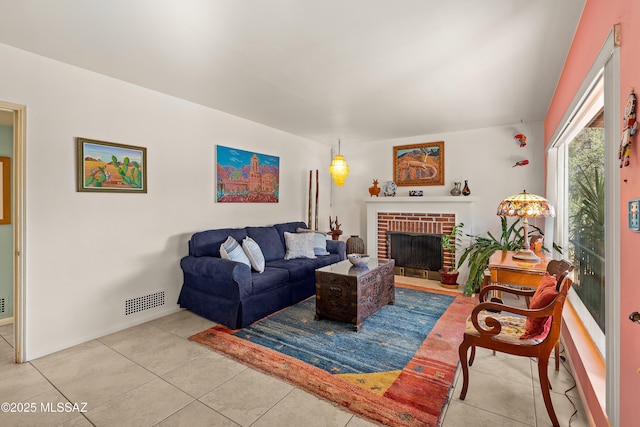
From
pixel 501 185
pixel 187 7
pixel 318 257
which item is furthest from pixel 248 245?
pixel 501 185

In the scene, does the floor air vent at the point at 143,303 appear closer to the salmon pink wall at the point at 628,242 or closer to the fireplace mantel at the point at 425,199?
the fireplace mantel at the point at 425,199

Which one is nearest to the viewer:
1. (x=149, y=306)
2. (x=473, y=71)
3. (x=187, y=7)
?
(x=187, y=7)

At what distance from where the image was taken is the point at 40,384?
7.11ft

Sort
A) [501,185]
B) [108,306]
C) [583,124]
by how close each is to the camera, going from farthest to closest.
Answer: [501,185] < [108,306] < [583,124]

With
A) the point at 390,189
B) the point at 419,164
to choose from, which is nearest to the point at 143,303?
the point at 390,189

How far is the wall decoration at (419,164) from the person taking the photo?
16.9 ft

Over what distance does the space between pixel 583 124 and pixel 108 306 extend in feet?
15.4

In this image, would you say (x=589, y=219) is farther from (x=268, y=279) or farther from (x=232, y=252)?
(x=232, y=252)

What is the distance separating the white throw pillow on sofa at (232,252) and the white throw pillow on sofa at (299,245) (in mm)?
942

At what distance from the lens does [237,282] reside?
9.80 ft

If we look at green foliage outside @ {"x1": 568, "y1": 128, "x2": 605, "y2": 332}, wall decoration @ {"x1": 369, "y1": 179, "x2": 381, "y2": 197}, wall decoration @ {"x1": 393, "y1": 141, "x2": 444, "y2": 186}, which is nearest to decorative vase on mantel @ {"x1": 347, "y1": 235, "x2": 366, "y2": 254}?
wall decoration @ {"x1": 369, "y1": 179, "x2": 381, "y2": 197}

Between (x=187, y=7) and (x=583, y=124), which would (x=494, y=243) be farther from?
(x=187, y=7)

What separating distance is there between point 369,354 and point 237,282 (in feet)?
4.60

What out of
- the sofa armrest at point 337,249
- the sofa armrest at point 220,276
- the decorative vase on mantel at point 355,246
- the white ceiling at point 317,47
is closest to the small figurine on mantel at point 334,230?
the decorative vase on mantel at point 355,246
